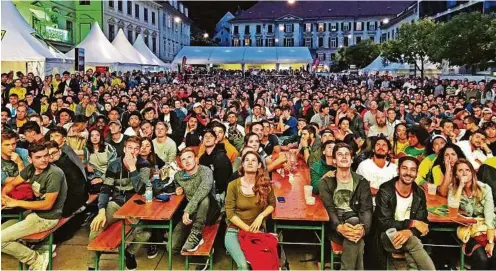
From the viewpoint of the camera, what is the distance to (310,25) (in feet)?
317

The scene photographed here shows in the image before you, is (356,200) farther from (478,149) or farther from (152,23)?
(152,23)

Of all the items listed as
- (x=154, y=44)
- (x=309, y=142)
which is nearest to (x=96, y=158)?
(x=309, y=142)

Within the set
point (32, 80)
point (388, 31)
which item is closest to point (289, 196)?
point (32, 80)

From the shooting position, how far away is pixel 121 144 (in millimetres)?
7199

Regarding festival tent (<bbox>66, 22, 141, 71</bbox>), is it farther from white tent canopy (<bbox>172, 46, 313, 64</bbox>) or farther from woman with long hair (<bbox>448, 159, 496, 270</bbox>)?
woman with long hair (<bbox>448, 159, 496, 270</bbox>)

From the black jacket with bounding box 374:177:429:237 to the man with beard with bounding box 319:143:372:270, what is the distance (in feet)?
0.37

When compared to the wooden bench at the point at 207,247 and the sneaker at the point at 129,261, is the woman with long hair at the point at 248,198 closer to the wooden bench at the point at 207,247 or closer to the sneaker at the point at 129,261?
the wooden bench at the point at 207,247

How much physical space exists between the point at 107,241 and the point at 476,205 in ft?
13.4

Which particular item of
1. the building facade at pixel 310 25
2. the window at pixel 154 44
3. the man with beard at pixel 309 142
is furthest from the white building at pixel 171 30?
the man with beard at pixel 309 142

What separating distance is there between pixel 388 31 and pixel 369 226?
72698 millimetres

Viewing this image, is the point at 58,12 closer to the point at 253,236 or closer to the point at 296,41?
the point at 253,236

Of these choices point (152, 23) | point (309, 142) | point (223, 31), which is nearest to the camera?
point (309, 142)

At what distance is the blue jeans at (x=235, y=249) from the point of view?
4.79 meters

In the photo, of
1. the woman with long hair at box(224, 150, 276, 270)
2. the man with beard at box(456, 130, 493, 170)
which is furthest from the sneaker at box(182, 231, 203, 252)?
the man with beard at box(456, 130, 493, 170)
